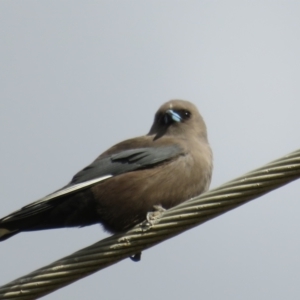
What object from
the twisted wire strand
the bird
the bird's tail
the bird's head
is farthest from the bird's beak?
the twisted wire strand

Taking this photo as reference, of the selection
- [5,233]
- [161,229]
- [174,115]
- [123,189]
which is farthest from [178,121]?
[161,229]

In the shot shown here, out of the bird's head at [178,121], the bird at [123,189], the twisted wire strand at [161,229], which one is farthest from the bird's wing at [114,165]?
the twisted wire strand at [161,229]

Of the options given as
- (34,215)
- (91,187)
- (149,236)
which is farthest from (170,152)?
(149,236)

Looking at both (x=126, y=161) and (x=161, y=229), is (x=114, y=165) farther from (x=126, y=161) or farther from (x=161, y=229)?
(x=161, y=229)

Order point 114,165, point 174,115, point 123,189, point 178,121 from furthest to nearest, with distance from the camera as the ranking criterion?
point 174,115, point 178,121, point 114,165, point 123,189

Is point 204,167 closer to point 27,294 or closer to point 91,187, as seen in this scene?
point 91,187

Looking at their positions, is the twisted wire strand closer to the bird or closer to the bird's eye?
the bird

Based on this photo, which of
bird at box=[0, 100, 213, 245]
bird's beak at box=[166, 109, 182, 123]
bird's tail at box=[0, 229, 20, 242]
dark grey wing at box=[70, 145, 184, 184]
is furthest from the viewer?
bird's beak at box=[166, 109, 182, 123]
